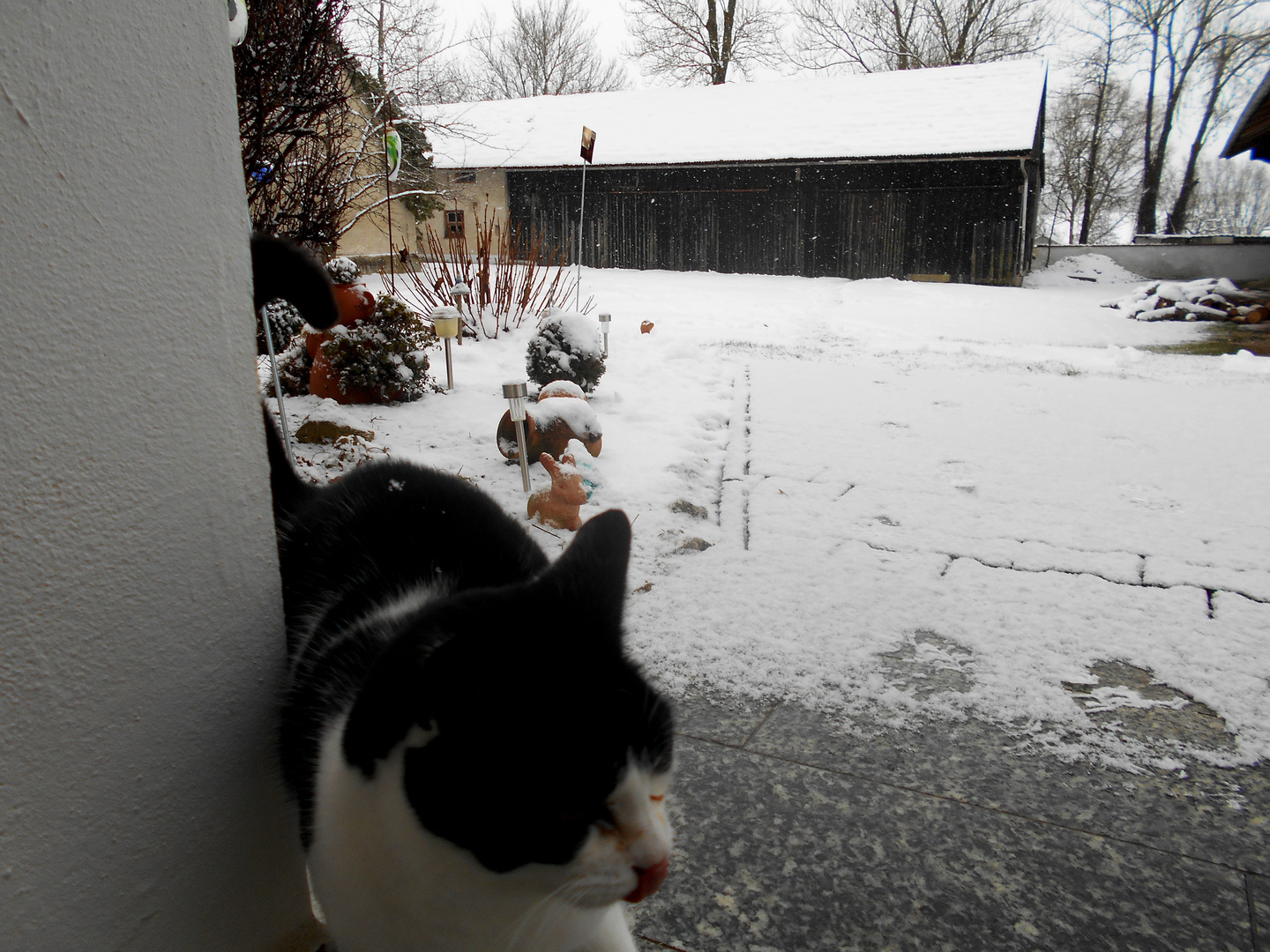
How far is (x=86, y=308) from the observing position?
0.85 m

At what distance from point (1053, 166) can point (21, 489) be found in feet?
125

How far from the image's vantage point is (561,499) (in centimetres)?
326

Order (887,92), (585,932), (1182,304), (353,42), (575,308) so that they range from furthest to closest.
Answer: (887,92), (1182,304), (575,308), (353,42), (585,932)

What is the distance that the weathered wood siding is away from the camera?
14.2 meters

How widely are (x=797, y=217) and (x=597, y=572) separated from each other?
16.1m

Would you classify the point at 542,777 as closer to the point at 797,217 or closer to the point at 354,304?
the point at 354,304

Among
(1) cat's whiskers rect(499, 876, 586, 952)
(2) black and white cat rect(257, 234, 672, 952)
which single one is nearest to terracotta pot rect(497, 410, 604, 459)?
(2) black and white cat rect(257, 234, 672, 952)

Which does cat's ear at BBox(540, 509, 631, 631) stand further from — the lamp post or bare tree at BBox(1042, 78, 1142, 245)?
bare tree at BBox(1042, 78, 1142, 245)

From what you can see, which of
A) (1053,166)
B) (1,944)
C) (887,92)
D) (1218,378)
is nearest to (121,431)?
(1,944)

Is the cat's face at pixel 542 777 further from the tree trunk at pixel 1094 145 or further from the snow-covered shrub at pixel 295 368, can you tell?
the tree trunk at pixel 1094 145

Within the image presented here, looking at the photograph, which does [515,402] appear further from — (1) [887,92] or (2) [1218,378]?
(1) [887,92]

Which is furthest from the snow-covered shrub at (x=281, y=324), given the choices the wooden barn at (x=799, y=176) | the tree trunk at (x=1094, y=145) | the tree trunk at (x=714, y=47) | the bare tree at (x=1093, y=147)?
the tree trunk at (x=1094, y=145)

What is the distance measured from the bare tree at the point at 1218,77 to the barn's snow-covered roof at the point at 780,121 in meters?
8.36

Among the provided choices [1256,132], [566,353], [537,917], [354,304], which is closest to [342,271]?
[354,304]
